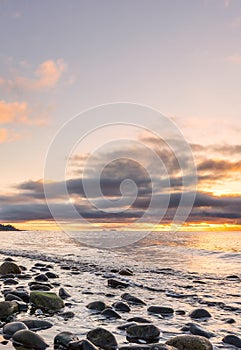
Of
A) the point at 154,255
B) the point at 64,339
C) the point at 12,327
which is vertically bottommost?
the point at 154,255

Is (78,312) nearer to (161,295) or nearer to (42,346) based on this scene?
(42,346)

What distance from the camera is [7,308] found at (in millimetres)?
7211

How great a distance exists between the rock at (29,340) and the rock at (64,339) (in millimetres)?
200

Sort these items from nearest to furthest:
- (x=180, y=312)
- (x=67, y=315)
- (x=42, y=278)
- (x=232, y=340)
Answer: (x=232, y=340), (x=67, y=315), (x=180, y=312), (x=42, y=278)

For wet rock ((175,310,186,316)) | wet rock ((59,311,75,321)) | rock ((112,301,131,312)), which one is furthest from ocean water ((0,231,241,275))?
wet rock ((59,311,75,321))

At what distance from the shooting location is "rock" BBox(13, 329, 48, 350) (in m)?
5.39

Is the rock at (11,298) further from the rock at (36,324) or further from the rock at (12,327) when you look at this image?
the rock at (12,327)

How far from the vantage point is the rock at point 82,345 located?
5.25 metres

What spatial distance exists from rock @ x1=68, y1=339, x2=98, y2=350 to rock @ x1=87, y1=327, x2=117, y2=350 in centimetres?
29

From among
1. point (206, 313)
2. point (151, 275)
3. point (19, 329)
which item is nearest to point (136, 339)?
point (19, 329)

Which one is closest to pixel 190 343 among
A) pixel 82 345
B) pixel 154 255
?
pixel 82 345

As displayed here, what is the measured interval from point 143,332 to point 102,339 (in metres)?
0.88

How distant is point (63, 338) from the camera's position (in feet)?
18.3

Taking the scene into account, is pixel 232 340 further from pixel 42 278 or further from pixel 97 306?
pixel 42 278
